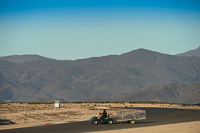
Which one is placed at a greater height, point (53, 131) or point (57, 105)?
point (57, 105)

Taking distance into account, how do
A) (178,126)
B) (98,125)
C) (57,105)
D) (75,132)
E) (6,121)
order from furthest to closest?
(57,105)
(6,121)
(98,125)
(178,126)
(75,132)

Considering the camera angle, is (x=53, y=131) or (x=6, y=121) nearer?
(x=53, y=131)

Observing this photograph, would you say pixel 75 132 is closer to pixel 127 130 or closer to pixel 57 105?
pixel 127 130

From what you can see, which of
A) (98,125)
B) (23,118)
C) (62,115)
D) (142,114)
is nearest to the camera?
(98,125)

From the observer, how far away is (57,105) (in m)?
77.8

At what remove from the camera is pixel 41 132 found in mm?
35875

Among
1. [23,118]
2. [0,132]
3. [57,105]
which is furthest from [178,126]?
[57,105]

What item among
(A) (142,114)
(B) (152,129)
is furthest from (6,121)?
(B) (152,129)

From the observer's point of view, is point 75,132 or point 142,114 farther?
point 142,114

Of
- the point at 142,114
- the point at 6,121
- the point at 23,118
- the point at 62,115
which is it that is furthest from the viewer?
the point at 62,115

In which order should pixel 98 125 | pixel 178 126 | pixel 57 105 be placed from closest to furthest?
1. pixel 178 126
2. pixel 98 125
3. pixel 57 105

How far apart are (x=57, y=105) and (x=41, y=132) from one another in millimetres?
42092

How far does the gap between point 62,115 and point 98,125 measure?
19.6 m

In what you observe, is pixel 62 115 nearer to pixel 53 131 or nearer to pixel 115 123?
pixel 115 123
